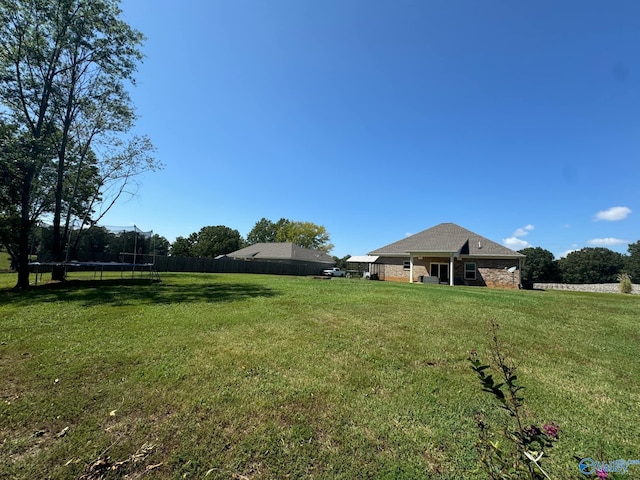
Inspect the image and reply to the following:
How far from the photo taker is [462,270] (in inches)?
877

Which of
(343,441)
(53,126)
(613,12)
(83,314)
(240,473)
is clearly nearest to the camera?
(240,473)

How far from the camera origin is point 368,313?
689cm

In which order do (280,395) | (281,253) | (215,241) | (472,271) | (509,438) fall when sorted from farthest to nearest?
(215,241), (281,253), (472,271), (280,395), (509,438)

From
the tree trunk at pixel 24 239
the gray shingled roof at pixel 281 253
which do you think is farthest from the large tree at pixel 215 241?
the tree trunk at pixel 24 239

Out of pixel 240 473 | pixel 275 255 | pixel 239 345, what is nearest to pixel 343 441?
pixel 240 473

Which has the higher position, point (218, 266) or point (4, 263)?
point (4, 263)

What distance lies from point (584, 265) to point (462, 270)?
4767cm

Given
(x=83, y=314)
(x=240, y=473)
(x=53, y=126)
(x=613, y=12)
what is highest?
(x=613, y=12)

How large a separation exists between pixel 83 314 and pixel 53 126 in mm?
10255

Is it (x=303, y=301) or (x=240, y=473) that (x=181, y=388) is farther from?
(x=303, y=301)

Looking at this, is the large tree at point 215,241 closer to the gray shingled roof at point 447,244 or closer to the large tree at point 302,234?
the large tree at point 302,234

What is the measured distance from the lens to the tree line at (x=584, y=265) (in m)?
51.5

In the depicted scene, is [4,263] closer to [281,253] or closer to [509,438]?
[509,438]

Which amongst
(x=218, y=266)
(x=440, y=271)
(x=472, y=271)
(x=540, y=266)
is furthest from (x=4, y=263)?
(x=540, y=266)
